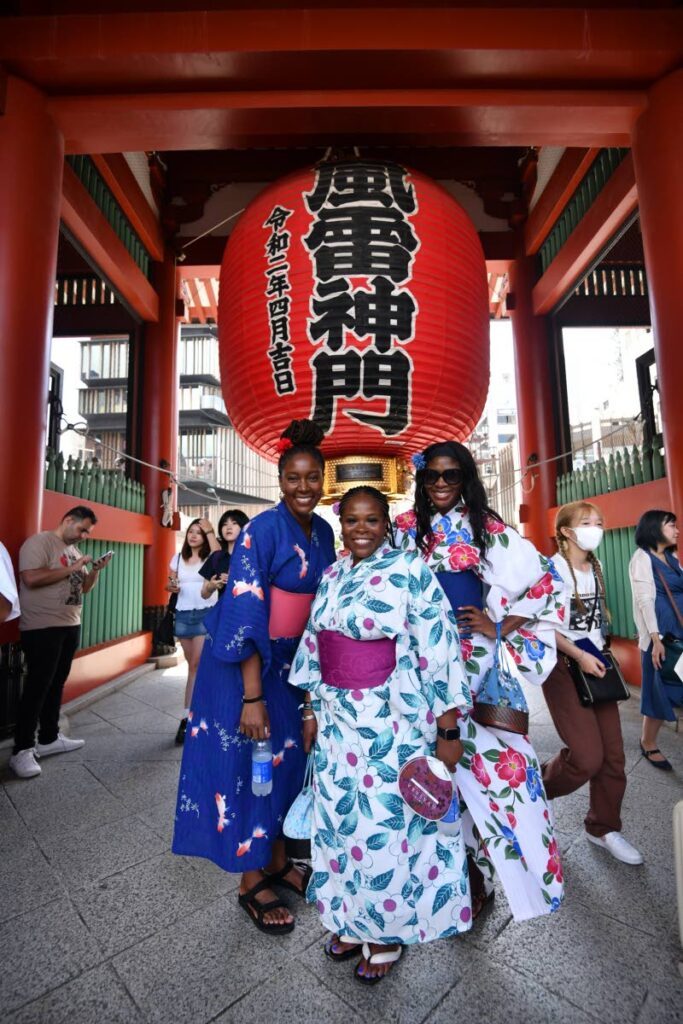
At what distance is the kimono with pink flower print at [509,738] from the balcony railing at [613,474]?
3.50 m

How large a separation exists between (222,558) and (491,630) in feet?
7.46

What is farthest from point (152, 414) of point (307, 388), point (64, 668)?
point (307, 388)

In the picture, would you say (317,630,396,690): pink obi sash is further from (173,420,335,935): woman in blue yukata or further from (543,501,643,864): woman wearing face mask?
(543,501,643,864): woman wearing face mask

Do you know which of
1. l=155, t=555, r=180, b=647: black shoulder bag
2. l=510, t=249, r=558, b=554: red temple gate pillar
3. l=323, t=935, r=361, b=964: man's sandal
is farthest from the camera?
l=510, t=249, r=558, b=554: red temple gate pillar

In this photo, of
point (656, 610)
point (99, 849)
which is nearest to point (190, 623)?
point (99, 849)

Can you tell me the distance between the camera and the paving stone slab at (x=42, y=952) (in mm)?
1469

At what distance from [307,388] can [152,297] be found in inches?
208

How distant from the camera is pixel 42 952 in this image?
162 cm

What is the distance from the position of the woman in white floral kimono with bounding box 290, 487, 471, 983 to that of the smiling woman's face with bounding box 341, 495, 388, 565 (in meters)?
0.07

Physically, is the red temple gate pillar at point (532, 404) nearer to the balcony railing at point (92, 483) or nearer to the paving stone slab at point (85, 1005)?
the balcony railing at point (92, 483)

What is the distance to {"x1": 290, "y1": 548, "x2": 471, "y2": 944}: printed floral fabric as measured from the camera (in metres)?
1.47

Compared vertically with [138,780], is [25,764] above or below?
above

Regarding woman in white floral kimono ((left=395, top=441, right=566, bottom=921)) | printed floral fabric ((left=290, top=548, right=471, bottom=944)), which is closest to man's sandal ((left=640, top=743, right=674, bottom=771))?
woman in white floral kimono ((left=395, top=441, right=566, bottom=921))

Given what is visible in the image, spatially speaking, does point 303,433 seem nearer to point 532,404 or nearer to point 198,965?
point 198,965
